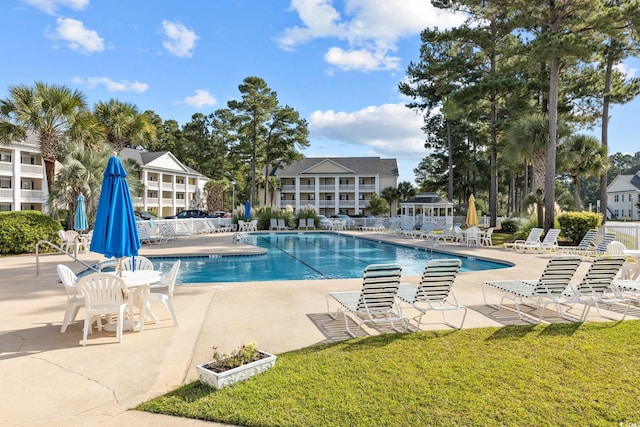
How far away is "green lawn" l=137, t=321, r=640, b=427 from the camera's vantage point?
319 centimetres

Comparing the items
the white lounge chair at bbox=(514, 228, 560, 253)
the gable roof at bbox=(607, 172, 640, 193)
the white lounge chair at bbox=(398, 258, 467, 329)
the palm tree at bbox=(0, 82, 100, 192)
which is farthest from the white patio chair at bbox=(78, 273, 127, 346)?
the gable roof at bbox=(607, 172, 640, 193)

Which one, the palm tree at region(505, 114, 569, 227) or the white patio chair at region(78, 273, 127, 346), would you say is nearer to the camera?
the white patio chair at region(78, 273, 127, 346)

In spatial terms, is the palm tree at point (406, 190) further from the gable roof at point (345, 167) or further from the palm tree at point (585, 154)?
the palm tree at point (585, 154)

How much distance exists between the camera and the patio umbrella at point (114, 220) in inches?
226

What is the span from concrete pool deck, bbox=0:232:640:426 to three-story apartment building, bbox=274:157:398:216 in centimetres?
4172

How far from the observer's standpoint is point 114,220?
19.1 feet

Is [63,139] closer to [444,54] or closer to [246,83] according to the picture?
[246,83]

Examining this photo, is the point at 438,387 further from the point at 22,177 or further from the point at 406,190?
the point at 406,190

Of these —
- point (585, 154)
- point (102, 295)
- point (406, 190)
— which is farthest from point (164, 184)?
point (102, 295)

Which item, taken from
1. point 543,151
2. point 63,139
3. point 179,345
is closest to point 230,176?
point 63,139

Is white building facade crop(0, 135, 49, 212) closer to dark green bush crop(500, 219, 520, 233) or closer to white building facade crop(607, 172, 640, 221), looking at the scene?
dark green bush crop(500, 219, 520, 233)

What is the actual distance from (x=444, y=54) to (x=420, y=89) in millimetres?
3339

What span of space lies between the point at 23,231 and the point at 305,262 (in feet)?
33.1

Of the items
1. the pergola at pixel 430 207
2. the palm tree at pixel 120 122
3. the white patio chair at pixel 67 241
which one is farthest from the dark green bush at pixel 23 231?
the pergola at pixel 430 207
